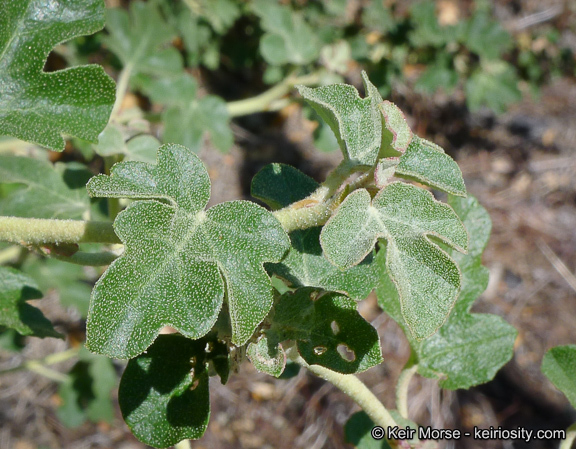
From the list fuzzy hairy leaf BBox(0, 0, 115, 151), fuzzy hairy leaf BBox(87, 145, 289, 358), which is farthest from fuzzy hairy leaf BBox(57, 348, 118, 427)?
fuzzy hairy leaf BBox(87, 145, 289, 358)

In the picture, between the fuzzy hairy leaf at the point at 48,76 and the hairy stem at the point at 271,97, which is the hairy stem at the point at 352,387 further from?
the hairy stem at the point at 271,97

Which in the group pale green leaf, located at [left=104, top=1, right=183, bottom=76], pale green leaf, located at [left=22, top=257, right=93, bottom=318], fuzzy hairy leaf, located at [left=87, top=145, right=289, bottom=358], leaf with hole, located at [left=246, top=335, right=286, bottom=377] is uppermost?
fuzzy hairy leaf, located at [left=87, top=145, right=289, bottom=358]

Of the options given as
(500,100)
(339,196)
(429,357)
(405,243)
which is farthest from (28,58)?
(500,100)

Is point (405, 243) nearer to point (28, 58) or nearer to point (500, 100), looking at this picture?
point (28, 58)

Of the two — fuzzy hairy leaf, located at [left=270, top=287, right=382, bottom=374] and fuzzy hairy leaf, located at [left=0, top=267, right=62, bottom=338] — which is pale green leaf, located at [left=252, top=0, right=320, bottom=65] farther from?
fuzzy hairy leaf, located at [left=270, top=287, right=382, bottom=374]

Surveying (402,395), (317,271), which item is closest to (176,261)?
(317,271)

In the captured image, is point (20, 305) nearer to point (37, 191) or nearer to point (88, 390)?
point (37, 191)

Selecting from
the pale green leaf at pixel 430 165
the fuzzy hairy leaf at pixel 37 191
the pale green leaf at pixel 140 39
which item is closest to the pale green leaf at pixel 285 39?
the pale green leaf at pixel 140 39
